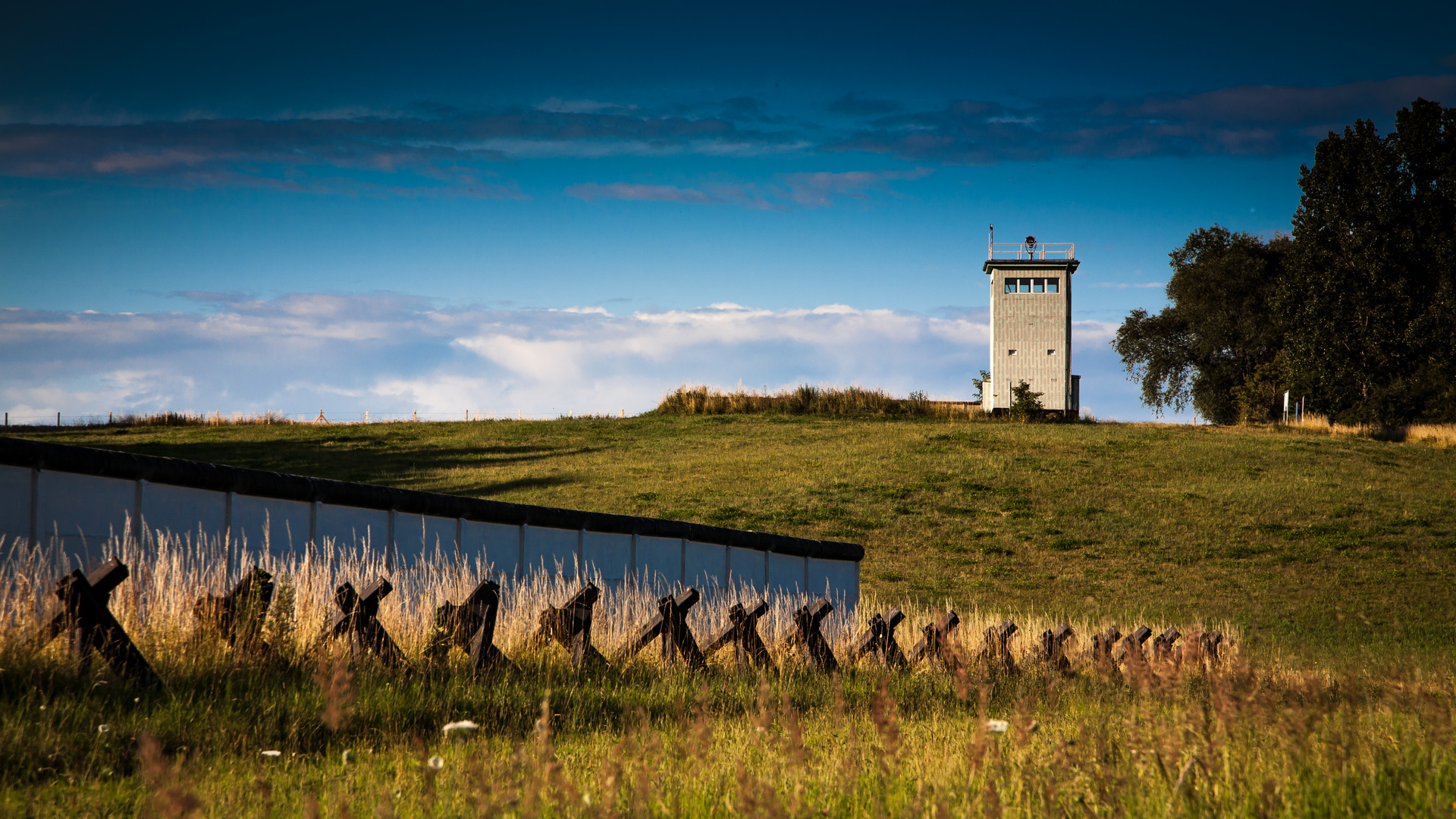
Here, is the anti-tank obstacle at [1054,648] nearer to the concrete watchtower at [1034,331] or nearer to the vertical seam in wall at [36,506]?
the vertical seam in wall at [36,506]

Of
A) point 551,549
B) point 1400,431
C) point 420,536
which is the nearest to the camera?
point 420,536

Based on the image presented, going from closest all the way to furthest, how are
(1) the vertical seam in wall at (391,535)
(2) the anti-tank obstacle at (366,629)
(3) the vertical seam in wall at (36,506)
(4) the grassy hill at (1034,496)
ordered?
(2) the anti-tank obstacle at (366,629) < (3) the vertical seam in wall at (36,506) < (1) the vertical seam in wall at (391,535) < (4) the grassy hill at (1034,496)

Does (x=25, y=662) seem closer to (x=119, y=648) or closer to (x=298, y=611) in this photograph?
(x=119, y=648)

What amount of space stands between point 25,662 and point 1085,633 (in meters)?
9.23

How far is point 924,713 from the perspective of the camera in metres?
5.52

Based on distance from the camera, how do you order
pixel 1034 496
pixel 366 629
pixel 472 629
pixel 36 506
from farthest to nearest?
pixel 1034 496
pixel 36 506
pixel 472 629
pixel 366 629

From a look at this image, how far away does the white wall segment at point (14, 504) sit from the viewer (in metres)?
5.29

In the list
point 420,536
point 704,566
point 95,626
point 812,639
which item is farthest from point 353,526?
point 704,566

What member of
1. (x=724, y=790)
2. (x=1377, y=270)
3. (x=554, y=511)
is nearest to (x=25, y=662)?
(x=724, y=790)

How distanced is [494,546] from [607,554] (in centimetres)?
129

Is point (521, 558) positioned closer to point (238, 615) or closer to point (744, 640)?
point (744, 640)

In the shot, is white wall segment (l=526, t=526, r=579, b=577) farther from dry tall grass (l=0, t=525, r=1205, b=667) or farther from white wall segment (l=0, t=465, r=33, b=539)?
white wall segment (l=0, t=465, r=33, b=539)

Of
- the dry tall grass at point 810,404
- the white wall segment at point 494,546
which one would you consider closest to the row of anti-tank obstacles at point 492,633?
the white wall segment at point 494,546

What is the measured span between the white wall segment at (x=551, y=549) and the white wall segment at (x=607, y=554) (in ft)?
0.45
